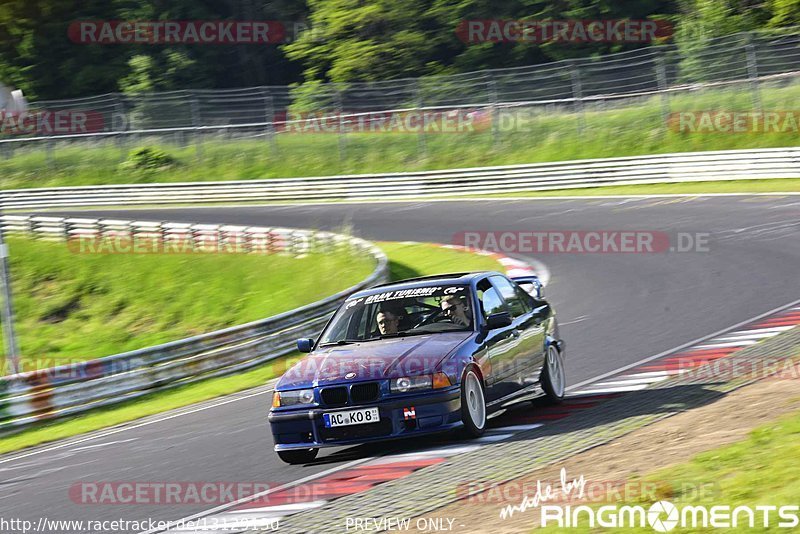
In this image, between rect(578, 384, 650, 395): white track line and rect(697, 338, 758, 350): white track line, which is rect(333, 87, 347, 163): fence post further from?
rect(578, 384, 650, 395): white track line

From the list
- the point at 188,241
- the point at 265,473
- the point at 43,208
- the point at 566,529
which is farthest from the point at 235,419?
the point at 43,208

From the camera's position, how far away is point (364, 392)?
8.34 meters

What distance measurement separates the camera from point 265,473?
8617 mm

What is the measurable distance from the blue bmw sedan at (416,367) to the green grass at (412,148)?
2332 cm

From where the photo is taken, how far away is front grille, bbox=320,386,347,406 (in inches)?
330

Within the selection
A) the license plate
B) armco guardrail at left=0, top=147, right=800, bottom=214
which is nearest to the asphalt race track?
the license plate

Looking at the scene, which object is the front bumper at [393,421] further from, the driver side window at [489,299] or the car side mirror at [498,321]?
the driver side window at [489,299]

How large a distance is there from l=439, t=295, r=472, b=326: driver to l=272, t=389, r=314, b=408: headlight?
1493 mm

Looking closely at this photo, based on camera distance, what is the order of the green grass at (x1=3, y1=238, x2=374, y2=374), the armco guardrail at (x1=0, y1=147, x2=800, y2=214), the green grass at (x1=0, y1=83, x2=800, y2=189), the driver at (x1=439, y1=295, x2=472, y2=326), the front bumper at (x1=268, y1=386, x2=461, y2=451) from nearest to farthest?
the front bumper at (x1=268, y1=386, x2=461, y2=451)
the driver at (x1=439, y1=295, x2=472, y2=326)
the green grass at (x1=3, y1=238, x2=374, y2=374)
the armco guardrail at (x1=0, y1=147, x2=800, y2=214)
the green grass at (x1=0, y1=83, x2=800, y2=189)

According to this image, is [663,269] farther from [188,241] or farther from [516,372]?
[188,241]

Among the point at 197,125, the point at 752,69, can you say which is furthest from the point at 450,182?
the point at 197,125

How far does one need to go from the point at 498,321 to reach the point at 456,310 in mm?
426

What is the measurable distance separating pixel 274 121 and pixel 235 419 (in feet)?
92.2

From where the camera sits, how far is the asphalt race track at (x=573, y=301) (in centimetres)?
912
